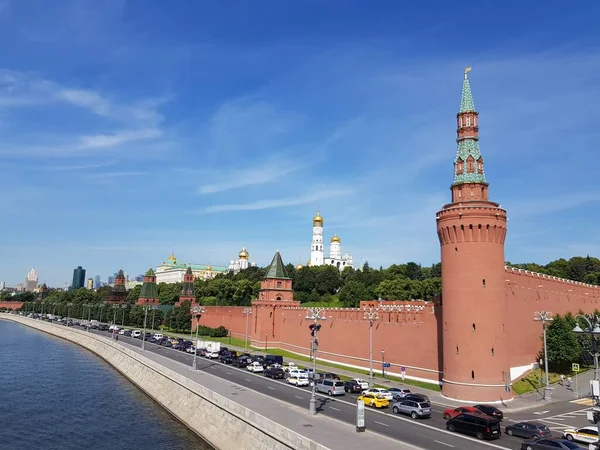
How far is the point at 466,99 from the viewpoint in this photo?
5053 centimetres

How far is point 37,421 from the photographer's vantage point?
43281 mm

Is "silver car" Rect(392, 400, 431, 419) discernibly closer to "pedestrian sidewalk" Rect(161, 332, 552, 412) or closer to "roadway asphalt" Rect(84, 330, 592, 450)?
"roadway asphalt" Rect(84, 330, 592, 450)

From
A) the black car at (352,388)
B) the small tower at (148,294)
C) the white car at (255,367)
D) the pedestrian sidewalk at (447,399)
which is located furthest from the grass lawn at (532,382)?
the small tower at (148,294)

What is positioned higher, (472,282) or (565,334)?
(472,282)

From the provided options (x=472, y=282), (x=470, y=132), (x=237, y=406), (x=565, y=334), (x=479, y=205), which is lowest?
(x=237, y=406)

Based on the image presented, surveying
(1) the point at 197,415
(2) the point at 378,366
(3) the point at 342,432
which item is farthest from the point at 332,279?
(3) the point at 342,432

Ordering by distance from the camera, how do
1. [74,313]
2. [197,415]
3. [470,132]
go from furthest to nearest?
[74,313] → [470,132] → [197,415]

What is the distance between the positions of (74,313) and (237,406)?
146m

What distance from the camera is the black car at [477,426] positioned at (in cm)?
2988

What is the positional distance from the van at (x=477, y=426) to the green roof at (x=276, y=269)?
184ft

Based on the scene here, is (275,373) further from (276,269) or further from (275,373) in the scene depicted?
(276,269)

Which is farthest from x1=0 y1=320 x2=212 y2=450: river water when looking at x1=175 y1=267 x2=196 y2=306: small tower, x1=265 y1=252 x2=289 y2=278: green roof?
x1=175 y1=267 x2=196 y2=306: small tower

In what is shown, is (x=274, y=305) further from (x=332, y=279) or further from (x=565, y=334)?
(x=332, y=279)

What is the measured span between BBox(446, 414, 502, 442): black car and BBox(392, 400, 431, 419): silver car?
323 cm
